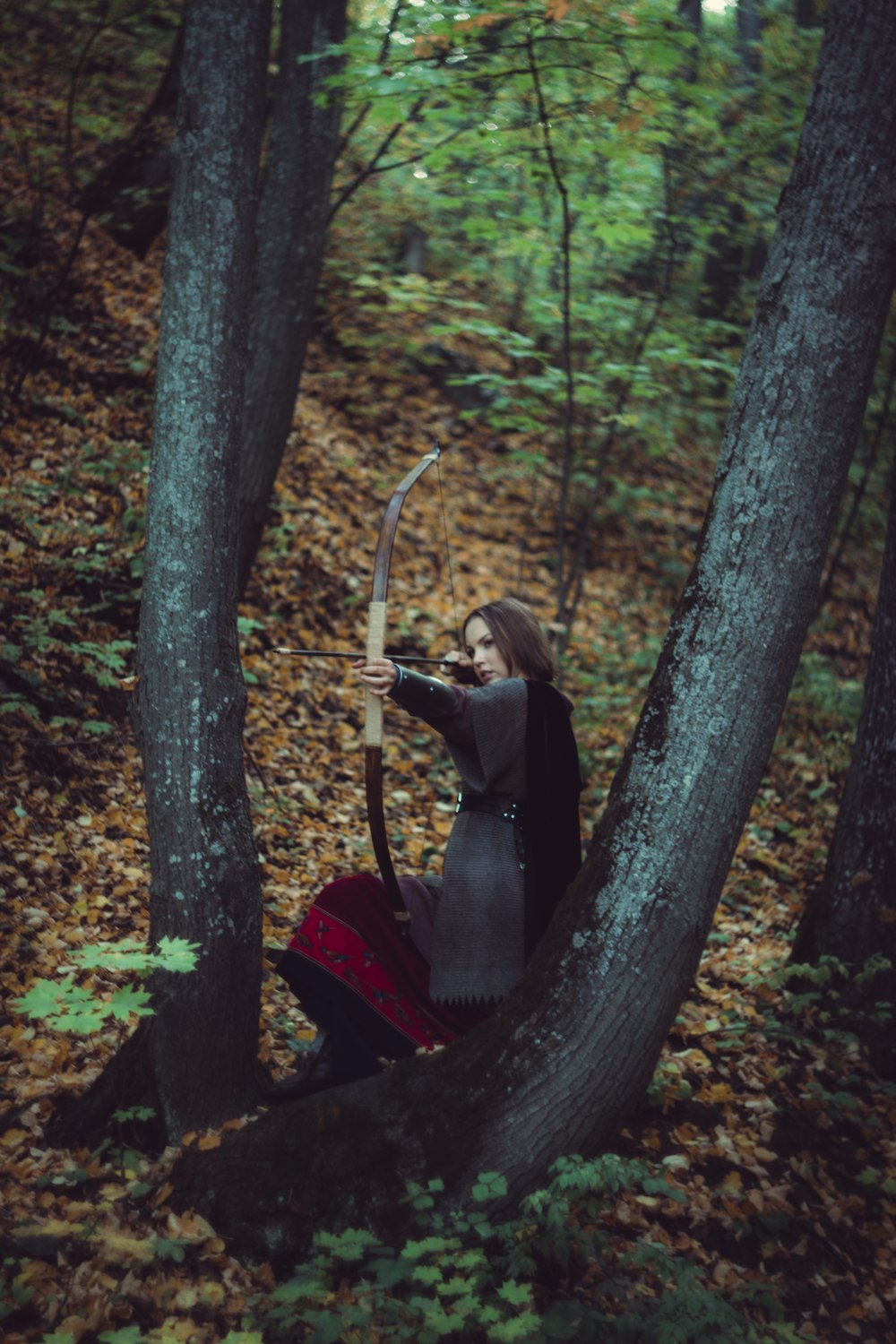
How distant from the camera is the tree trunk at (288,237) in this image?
20.4 ft

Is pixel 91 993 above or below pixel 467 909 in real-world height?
below

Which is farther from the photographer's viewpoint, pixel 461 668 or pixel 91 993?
pixel 461 668

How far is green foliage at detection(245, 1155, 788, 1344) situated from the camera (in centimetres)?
249

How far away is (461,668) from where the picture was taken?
3674mm

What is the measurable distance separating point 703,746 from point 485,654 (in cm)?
94

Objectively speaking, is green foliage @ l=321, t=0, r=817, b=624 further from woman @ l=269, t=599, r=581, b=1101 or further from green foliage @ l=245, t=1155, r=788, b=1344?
green foliage @ l=245, t=1155, r=788, b=1344

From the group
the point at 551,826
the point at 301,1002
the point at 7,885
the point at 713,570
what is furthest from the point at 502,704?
the point at 7,885

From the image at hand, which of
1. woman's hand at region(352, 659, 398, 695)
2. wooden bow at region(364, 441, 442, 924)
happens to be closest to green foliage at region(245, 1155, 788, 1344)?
wooden bow at region(364, 441, 442, 924)

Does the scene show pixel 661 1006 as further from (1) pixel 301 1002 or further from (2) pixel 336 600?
(2) pixel 336 600

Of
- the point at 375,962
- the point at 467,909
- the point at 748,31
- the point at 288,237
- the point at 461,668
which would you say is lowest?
the point at 375,962

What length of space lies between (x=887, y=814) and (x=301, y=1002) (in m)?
2.62

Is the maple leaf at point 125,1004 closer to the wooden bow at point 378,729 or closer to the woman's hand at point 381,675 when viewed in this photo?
the wooden bow at point 378,729

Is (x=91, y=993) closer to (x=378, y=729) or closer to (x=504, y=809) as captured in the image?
(x=378, y=729)

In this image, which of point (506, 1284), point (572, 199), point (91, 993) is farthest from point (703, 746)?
point (572, 199)
